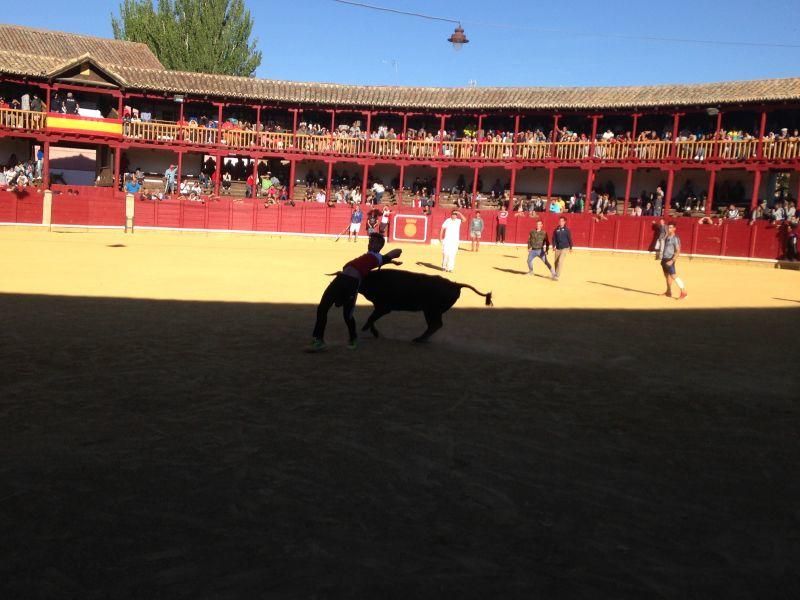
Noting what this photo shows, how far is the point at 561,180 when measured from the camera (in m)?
35.9

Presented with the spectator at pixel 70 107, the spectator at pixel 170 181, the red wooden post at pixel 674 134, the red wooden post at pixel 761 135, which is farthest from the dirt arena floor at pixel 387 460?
the spectator at pixel 70 107

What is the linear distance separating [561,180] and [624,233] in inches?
238

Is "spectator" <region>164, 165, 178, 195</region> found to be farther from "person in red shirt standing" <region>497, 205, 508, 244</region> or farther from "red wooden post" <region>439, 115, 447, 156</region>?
"person in red shirt standing" <region>497, 205, 508, 244</region>

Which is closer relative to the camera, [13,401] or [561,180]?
[13,401]

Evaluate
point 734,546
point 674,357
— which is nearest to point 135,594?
point 734,546

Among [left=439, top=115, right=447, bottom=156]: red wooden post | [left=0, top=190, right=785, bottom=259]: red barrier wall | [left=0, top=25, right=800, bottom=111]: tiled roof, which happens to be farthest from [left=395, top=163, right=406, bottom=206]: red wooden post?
[left=0, top=25, right=800, bottom=111]: tiled roof

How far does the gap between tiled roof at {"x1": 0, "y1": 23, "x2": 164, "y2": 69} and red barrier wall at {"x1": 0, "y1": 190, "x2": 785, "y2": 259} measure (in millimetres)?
10604

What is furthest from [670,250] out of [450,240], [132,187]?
[132,187]

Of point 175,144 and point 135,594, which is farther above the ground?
point 175,144

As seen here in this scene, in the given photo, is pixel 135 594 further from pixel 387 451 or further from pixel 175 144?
pixel 175 144

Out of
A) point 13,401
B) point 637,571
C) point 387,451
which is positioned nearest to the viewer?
point 637,571

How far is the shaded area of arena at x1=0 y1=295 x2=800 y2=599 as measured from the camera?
3.15m

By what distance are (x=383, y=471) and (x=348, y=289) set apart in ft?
12.1

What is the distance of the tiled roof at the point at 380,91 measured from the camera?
31688 mm
